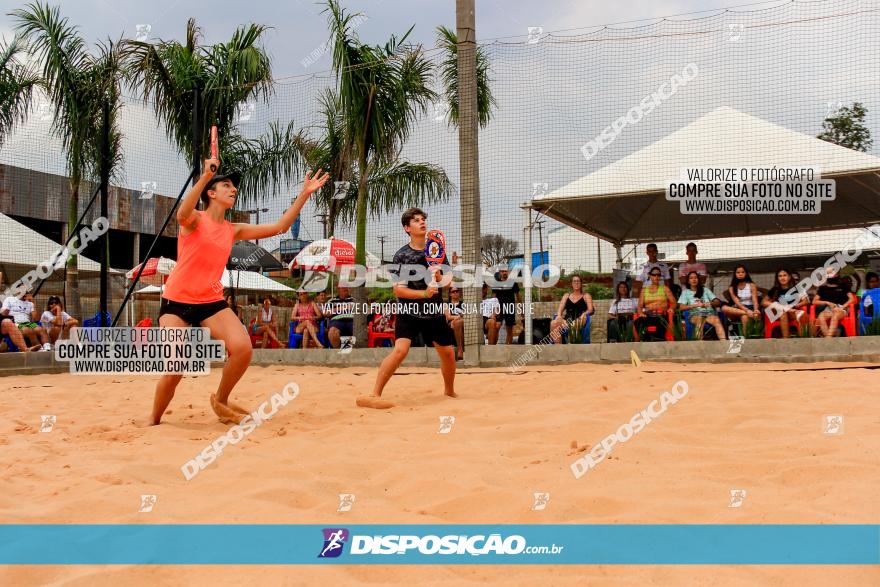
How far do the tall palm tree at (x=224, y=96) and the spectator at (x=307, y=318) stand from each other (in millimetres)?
1845

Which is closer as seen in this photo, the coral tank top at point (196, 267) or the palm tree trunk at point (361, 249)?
the coral tank top at point (196, 267)

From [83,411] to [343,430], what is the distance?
2495 mm

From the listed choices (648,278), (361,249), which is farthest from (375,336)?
(648,278)

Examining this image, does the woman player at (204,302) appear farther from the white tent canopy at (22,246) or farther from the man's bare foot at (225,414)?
the white tent canopy at (22,246)

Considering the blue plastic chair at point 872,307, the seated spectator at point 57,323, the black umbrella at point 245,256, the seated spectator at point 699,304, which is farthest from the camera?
the black umbrella at point 245,256

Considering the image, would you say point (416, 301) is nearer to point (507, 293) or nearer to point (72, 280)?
point (507, 293)

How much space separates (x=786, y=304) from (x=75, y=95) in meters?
11.2

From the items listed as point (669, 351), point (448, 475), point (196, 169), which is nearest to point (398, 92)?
point (196, 169)

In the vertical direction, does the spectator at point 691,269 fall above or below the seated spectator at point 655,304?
above

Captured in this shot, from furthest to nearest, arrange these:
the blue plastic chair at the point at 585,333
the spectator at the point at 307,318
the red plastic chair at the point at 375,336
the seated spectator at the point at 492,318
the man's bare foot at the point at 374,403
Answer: the red plastic chair at the point at 375,336 → the spectator at the point at 307,318 → the seated spectator at the point at 492,318 → the blue plastic chair at the point at 585,333 → the man's bare foot at the point at 374,403

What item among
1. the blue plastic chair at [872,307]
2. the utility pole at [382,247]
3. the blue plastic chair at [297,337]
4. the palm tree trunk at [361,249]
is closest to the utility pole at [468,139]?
the utility pole at [382,247]

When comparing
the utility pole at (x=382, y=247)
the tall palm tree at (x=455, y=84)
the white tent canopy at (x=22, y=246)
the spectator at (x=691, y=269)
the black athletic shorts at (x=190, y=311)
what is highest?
the tall palm tree at (x=455, y=84)

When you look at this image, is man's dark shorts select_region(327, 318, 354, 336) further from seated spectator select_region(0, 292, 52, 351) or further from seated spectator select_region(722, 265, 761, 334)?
seated spectator select_region(722, 265, 761, 334)

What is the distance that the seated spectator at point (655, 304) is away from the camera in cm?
889
